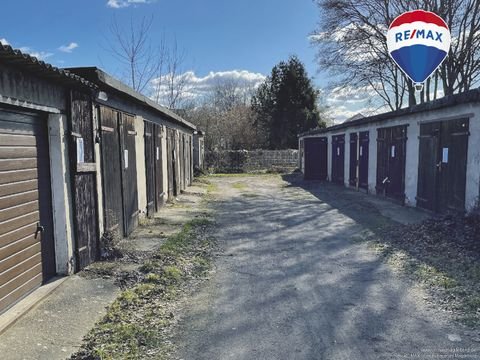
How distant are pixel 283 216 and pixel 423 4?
614 inches

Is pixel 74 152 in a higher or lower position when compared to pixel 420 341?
higher

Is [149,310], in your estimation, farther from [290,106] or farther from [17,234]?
[290,106]

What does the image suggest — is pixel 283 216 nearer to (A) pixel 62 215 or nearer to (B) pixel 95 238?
(B) pixel 95 238

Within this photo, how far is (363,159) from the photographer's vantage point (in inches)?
586

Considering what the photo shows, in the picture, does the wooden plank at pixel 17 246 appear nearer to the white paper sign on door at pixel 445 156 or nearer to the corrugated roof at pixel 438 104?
the corrugated roof at pixel 438 104

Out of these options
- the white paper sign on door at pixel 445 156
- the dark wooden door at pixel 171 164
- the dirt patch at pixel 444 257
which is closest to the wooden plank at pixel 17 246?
the dirt patch at pixel 444 257

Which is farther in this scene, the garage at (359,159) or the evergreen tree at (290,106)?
the evergreen tree at (290,106)

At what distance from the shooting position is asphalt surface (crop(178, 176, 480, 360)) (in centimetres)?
324

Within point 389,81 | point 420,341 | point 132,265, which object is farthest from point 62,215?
point 389,81

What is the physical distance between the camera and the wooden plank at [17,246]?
3840 mm

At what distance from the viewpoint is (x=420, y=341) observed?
335cm

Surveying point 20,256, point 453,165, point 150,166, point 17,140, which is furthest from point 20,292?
point 453,165

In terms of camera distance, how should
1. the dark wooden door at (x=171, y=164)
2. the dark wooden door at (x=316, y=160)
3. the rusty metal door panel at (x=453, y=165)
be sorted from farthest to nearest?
the dark wooden door at (x=316, y=160)
the dark wooden door at (x=171, y=164)
the rusty metal door panel at (x=453, y=165)

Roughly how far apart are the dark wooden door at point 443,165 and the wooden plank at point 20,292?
7.34 meters
